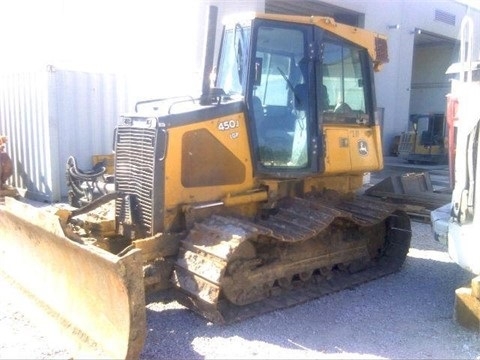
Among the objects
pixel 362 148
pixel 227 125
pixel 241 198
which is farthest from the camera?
pixel 362 148

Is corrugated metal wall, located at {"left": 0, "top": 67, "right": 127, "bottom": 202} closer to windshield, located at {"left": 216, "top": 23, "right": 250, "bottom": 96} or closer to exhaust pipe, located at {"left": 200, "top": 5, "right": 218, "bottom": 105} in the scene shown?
windshield, located at {"left": 216, "top": 23, "right": 250, "bottom": 96}

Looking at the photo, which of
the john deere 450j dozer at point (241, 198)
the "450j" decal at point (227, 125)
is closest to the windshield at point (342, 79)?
the john deere 450j dozer at point (241, 198)

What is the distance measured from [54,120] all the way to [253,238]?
6162 millimetres

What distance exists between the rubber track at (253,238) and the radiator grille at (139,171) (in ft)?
1.50

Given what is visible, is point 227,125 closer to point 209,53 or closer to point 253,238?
point 209,53

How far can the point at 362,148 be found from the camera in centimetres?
581

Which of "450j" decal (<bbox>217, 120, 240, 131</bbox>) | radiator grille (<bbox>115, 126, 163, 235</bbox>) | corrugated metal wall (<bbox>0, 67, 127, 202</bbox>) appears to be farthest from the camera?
corrugated metal wall (<bbox>0, 67, 127, 202</bbox>)

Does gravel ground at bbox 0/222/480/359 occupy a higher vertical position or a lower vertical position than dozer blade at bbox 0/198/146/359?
lower

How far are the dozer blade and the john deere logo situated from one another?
3.16 meters

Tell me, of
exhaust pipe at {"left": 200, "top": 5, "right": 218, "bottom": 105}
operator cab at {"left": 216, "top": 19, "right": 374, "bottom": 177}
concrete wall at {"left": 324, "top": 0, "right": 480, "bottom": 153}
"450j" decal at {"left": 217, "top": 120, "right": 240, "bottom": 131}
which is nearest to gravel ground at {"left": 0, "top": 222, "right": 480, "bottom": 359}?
operator cab at {"left": 216, "top": 19, "right": 374, "bottom": 177}

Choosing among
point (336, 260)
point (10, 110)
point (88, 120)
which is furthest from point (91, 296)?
point (10, 110)

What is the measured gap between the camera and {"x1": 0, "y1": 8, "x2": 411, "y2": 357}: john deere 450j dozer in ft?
14.1

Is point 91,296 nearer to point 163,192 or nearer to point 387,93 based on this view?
point 163,192

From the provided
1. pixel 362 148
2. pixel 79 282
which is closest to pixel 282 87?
pixel 362 148
